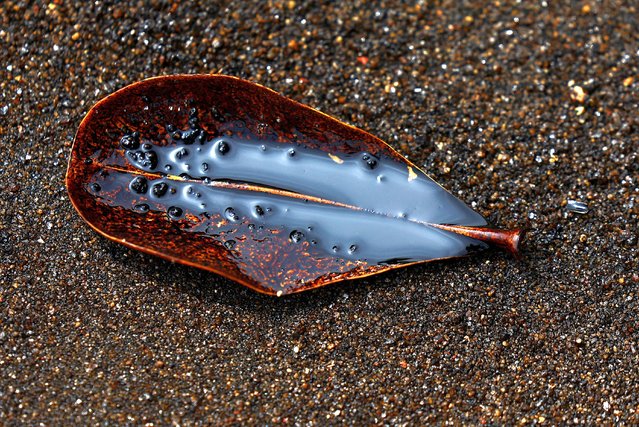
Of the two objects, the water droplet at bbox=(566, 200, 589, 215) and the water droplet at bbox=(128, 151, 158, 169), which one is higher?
the water droplet at bbox=(128, 151, 158, 169)

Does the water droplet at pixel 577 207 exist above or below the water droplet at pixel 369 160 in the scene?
below

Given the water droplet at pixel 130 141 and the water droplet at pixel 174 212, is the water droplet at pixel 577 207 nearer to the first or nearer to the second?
the water droplet at pixel 174 212

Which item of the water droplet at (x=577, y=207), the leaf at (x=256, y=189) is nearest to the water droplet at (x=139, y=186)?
the leaf at (x=256, y=189)

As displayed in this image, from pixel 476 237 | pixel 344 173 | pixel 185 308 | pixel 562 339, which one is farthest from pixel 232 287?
pixel 562 339

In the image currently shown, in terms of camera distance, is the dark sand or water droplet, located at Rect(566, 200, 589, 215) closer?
the dark sand

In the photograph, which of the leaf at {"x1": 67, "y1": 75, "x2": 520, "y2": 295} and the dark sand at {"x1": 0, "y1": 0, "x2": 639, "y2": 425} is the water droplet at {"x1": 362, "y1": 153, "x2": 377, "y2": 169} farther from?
the dark sand at {"x1": 0, "y1": 0, "x2": 639, "y2": 425}

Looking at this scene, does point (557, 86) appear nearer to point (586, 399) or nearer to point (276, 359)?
point (586, 399)

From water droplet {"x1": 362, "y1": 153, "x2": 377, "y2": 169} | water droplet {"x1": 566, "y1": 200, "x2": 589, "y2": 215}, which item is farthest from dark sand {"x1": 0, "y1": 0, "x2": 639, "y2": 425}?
water droplet {"x1": 362, "y1": 153, "x2": 377, "y2": 169}
